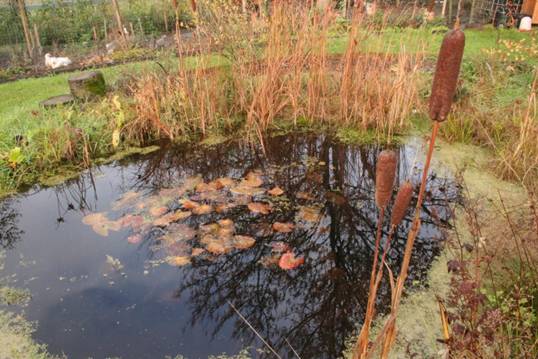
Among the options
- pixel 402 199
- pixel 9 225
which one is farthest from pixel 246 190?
pixel 402 199

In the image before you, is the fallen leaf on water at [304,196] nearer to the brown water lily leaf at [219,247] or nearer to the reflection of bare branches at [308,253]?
the reflection of bare branches at [308,253]

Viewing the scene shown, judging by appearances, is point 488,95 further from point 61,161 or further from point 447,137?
point 61,161

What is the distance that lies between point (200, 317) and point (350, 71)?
8.61 feet

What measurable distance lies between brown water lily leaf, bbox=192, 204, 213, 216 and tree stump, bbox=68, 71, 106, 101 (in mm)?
2605

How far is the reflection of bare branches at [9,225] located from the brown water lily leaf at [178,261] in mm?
1111

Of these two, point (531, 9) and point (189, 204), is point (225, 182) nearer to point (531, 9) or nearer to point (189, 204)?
point (189, 204)

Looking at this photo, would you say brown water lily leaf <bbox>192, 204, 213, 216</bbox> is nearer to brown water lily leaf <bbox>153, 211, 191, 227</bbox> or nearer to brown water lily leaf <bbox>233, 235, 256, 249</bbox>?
brown water lily leaf <bbox>153, 211, 191, 227</bbox>

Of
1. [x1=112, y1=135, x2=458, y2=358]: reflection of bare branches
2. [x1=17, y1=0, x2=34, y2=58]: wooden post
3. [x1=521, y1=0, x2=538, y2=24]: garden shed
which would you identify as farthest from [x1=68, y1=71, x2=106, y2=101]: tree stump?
[x1=521, y1=0, x2=538, y2=24]: garden shed

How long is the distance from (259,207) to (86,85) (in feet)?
9.90

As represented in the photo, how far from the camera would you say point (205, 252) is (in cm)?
246

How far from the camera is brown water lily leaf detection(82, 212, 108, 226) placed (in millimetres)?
2855

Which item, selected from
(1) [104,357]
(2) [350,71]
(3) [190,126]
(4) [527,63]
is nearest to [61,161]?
(3) [190,126]

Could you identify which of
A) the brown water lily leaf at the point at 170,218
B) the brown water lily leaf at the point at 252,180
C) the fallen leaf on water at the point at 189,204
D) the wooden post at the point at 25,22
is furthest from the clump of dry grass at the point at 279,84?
the wooden post at the point at 25,22

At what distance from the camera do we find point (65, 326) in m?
2.03
